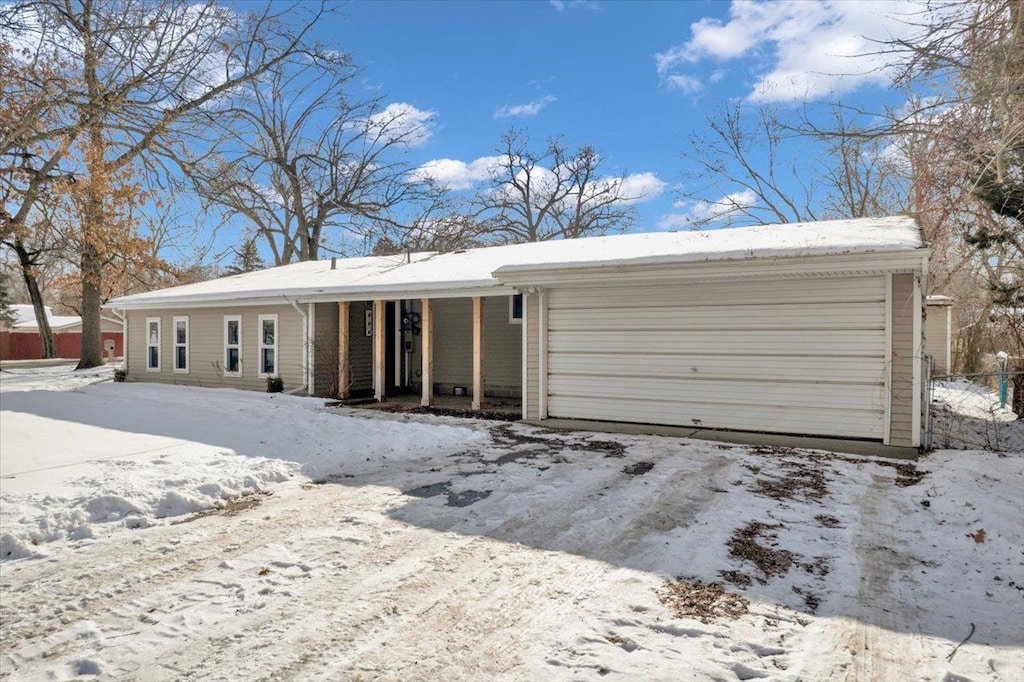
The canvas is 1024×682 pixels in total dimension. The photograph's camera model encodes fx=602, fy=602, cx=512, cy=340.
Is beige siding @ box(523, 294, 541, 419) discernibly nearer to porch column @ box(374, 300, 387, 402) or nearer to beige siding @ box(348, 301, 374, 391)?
porch column @ box(374, 300, 387, 402)

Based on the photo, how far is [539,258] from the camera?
11.9 metres

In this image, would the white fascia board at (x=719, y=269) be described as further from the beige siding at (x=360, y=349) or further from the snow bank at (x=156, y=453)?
the beige siding at (x=360, y=349)

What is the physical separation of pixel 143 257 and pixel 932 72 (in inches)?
891

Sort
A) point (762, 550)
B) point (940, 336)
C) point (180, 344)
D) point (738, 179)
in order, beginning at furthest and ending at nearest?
point (738, 179) < point (940, 336) < point (180, 344) < point (762, 550)

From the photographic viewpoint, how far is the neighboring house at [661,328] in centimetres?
801

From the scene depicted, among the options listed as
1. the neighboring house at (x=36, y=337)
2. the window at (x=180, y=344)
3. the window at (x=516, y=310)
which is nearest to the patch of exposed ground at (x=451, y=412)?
the window at (x=516, y=310)

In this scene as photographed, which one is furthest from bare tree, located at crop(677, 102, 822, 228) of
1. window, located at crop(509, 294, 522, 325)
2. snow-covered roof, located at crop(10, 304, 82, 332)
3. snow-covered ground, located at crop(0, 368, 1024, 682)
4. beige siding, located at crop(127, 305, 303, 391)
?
snow-covered roof, located at crop(10, 304, 82, 332)

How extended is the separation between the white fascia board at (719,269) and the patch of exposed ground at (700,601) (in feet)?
17.8

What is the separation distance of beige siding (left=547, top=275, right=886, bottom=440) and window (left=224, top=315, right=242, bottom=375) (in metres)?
8.54

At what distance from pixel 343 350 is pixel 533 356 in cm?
521

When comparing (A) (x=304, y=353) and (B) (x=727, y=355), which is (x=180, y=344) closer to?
(A) (x=304, y=353)

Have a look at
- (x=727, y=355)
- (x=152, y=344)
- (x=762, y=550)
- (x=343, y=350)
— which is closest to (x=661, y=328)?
(x=727, y=355)

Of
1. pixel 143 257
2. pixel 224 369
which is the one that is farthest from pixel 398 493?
pixel 143 257

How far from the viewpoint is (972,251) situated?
11.6m
